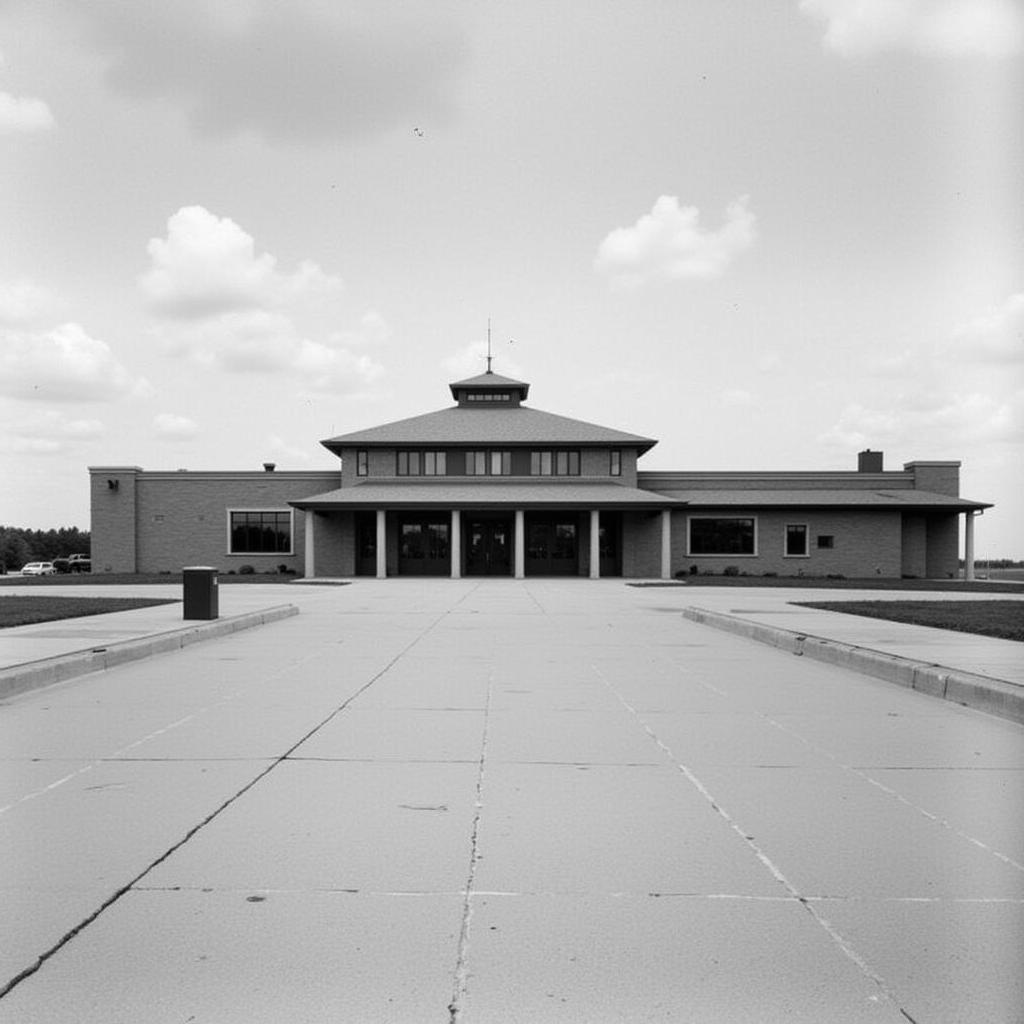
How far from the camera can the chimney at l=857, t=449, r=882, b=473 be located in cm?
5194

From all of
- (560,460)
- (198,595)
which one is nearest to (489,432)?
(560,460)

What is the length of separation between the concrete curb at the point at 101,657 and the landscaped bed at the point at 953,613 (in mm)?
12565

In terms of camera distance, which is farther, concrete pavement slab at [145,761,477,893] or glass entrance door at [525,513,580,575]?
glass entrance door at [525,513,580,575]

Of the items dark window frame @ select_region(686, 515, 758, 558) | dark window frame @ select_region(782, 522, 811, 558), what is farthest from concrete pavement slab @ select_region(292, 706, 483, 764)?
dark window frame @ select_region(782, 522, 811, 558)

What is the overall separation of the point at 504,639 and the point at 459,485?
3089 centimetres

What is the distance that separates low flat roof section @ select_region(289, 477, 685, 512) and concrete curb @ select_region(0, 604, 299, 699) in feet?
77.6

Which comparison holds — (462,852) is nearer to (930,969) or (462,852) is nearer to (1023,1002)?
(930,969)

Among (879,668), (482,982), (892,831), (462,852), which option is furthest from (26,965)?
(879,668)

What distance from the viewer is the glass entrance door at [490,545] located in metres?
46.6

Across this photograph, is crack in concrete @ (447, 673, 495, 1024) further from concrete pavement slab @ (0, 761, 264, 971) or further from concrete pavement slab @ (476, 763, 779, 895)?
concrete pavement slab @ (0, 761, 264, 971)

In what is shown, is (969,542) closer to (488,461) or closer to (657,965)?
(488,461)

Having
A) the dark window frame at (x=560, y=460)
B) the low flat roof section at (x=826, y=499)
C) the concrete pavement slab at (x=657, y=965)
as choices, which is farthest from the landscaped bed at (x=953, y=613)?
the dark window frame at (x=560, y=460)

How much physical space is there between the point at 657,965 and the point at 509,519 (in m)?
A: 42.7

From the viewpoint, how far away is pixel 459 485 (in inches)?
1815
